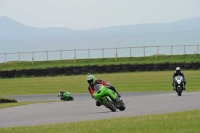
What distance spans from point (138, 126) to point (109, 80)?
109 feet

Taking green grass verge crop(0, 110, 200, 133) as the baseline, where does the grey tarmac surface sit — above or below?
below

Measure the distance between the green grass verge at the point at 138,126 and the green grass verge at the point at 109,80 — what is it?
19.5m

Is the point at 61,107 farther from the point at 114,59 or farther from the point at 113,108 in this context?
the point at 114,59

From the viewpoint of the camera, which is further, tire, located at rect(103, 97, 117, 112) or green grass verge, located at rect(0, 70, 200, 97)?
green grass verge, located at rect(0, 70, 200, 97)

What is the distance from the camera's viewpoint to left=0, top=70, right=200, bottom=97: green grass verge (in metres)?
39.4

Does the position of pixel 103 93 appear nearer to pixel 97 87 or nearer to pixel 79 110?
pixel 97 87

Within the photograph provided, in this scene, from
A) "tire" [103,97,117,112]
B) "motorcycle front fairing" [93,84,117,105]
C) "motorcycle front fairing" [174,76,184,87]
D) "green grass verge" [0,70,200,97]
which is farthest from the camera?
"green grass verge" [0,70,200,97]

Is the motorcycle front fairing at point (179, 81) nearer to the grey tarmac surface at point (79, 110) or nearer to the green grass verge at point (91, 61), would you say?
the grey tarmac surface at point (79, 110)

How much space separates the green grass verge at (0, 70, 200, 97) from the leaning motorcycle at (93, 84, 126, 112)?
601 inches

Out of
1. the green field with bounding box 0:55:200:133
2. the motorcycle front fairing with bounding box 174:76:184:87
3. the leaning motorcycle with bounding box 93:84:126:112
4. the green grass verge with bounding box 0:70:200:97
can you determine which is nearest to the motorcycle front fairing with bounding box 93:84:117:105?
the leaning motorcycle with bounding box 93:84:126:112

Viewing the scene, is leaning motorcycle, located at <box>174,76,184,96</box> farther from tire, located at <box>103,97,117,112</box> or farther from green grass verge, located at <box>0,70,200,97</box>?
green grass verge, located at <box>0,70,200,97</box>

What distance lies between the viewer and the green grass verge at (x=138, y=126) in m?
13.4

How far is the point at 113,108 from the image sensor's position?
2019 cm

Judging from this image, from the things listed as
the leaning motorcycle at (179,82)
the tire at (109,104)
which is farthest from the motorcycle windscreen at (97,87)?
the leaning motorcycle at (179,82)
